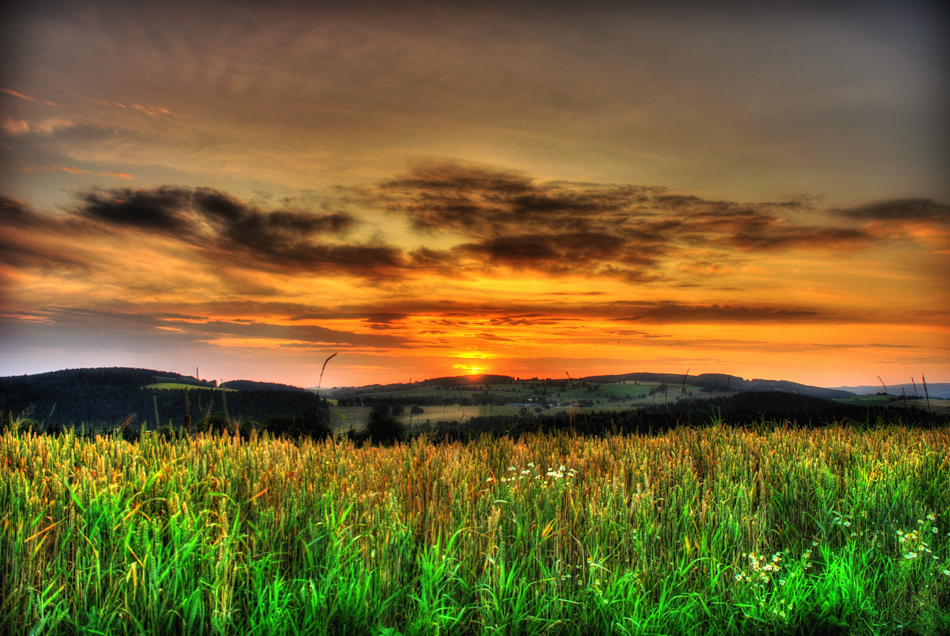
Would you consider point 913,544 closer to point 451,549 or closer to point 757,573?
point 757,573

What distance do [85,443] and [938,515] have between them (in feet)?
31.4

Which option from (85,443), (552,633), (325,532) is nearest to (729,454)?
(552,633)

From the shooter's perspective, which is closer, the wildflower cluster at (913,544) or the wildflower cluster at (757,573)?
the wildflower cluster at (757,573)

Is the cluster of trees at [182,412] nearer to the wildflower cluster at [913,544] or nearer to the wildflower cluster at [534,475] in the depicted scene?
the wildflower cluster at [534,475]

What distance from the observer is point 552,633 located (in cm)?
325

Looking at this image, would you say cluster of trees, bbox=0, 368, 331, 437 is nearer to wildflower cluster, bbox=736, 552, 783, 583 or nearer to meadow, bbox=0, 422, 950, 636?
meadow, bbox=0, 422, 950, 636

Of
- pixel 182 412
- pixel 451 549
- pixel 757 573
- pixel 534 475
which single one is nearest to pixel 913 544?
pixel 757 573

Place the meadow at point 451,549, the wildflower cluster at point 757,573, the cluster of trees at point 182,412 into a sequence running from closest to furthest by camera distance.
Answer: the meadow at point 451,549 < the wildflower cluster at point 757,573 < the cluster of trees at point 182,412

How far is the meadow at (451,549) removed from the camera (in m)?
3.22

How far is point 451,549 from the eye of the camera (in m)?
3.84

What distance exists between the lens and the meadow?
10.6 feet

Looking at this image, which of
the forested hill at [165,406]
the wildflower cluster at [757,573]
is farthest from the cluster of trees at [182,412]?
the wildflower cluster at [757,573]

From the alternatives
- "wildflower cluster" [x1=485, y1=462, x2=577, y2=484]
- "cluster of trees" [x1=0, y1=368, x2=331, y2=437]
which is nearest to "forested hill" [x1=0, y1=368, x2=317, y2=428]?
"cluster of trees" [x1=0, y1=368, x2=331, y2=437]

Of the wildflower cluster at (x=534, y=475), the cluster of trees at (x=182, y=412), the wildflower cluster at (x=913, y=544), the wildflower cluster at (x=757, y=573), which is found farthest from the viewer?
the cluster of trees at (x=182, y=412)
